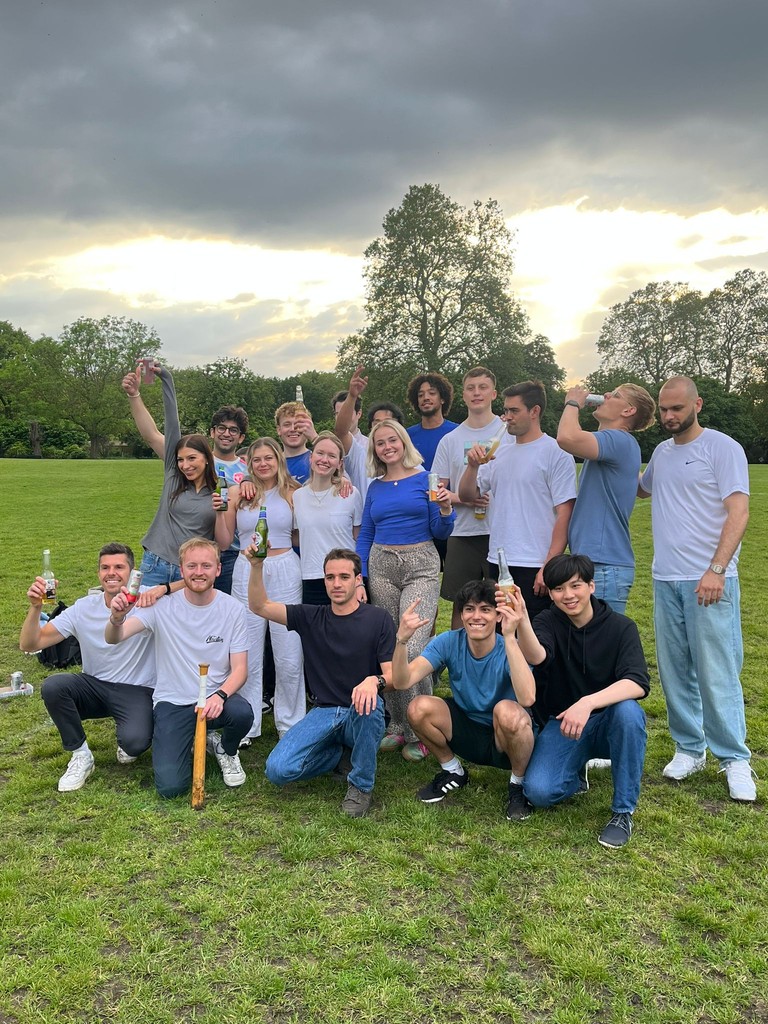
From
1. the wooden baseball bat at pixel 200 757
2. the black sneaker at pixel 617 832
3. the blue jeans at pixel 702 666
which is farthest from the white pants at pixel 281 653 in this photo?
the blue jeans at pixel 702 666

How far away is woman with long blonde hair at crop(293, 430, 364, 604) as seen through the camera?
541 centimetres

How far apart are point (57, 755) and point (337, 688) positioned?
2274 millimetres

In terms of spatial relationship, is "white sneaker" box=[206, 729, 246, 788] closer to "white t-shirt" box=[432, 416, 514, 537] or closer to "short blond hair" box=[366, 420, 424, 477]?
"short blond hair" box=[366, 420, 424, 477]

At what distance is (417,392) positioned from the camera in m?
6.41

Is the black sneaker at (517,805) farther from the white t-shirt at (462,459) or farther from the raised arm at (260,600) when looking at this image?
the white t-shirt at (462,459)

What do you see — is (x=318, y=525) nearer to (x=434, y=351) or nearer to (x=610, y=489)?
(x=610, y=489)

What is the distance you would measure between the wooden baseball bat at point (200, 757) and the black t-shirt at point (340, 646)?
74 centimetres

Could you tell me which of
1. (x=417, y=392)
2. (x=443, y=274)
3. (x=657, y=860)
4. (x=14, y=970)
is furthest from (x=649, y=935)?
(x=443, y=274)

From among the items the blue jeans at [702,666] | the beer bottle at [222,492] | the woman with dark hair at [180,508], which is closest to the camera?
the blue jeans at [702,666]

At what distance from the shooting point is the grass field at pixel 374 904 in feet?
9.52

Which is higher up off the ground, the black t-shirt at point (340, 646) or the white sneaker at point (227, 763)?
A: the black t-shirt at point (340, 646)

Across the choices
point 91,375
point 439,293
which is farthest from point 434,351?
point 91,375

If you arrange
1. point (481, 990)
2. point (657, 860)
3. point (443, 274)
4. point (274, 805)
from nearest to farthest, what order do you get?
point (481, 990)
point (657, 860)
point (274, 805)
point (443, 274)

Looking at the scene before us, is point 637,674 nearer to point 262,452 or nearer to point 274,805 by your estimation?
point 274,805
